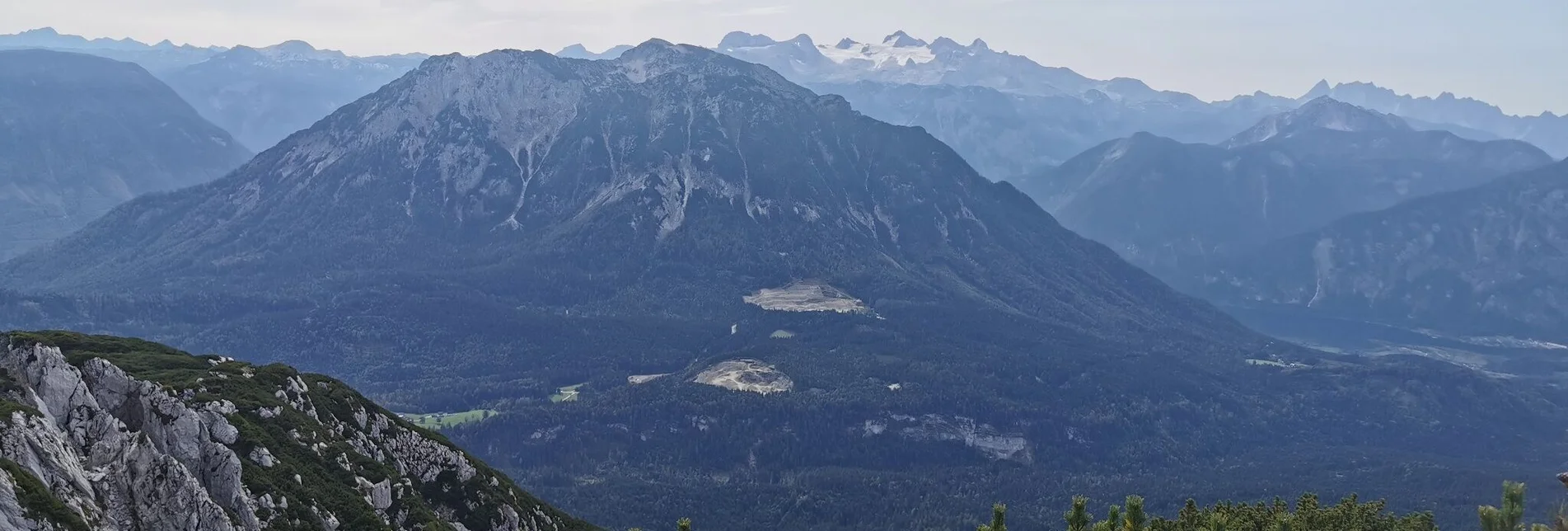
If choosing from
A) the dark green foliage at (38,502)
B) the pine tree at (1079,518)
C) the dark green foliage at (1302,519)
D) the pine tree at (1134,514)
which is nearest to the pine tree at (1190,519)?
the dark green foliage at (1302,519)

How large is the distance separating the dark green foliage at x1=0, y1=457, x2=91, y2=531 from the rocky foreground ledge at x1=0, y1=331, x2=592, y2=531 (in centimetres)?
8

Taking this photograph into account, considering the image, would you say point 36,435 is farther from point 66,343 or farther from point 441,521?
point 441,521

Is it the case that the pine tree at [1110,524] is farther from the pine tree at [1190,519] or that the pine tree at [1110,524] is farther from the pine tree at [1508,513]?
the pine tree at [1508,513]

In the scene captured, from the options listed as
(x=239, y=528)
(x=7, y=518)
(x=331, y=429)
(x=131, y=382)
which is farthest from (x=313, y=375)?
(x=7, y=518)

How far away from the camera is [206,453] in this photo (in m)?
82.2

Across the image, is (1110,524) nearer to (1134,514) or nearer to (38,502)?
(1134,514)

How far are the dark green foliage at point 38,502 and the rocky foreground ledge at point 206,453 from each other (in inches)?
3.1

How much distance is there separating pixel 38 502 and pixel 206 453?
19037 millimetres

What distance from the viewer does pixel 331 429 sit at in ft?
339

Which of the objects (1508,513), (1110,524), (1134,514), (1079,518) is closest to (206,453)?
(1079,518)

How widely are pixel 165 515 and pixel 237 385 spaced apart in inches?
1123

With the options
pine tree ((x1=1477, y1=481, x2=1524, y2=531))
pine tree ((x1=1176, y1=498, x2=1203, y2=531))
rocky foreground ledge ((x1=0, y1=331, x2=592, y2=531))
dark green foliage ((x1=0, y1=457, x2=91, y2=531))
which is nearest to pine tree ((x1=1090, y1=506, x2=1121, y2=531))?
pine tree ((x1=1176, y1=498, x2=1203, y2=531))

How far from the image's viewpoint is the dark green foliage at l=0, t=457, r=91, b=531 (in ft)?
206

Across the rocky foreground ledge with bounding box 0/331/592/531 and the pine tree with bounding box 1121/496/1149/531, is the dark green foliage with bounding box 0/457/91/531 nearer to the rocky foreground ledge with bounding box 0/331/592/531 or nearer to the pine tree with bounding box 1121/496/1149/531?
the rocky foreground ledge with bounding box 0/331/592/531
